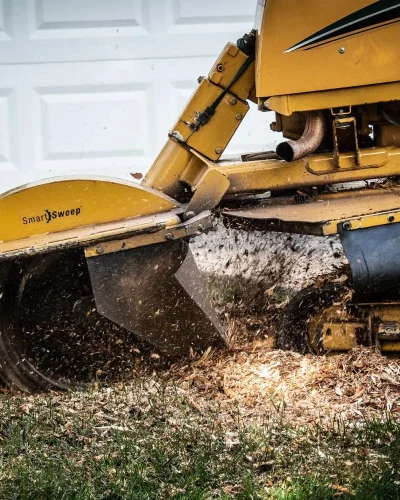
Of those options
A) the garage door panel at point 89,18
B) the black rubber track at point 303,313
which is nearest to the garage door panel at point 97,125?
the garage door panel at point 89,18

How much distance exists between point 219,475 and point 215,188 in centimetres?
152

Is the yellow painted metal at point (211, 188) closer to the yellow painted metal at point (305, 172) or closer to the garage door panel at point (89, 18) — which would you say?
the yellow painted metal at point (305, 172)

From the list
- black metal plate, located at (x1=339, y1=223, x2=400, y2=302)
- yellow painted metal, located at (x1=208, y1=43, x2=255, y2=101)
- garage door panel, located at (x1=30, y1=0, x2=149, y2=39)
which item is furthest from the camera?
garage door panel, located at (x1=30, y1=0, x2=149, y2=39)

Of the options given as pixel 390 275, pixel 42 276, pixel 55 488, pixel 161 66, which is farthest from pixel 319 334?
pixel 161 66

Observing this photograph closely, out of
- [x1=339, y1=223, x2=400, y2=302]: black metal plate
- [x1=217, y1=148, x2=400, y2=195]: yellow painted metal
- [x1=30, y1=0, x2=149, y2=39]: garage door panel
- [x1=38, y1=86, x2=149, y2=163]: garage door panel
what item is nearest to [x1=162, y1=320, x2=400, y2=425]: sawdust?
[x1=339, y1=223, x2=400, y2=302]: black metal plate

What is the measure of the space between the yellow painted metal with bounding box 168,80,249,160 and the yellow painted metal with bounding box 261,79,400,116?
0.29 meters

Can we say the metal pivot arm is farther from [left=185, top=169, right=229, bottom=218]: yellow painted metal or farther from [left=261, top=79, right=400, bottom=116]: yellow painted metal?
[left=261, top=79, right=400, bottom=116]: yellow painted metal

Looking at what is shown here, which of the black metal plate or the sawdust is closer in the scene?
the sawdust

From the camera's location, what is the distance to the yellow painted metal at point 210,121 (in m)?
4.69

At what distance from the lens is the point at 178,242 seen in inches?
172

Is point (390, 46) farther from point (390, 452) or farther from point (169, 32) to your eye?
point (169, 32)

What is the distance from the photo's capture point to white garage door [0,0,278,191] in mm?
6820

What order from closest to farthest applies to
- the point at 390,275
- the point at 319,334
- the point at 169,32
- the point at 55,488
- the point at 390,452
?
the point at 55,488 → the point at 390,452 → the point at 390,275 → the point at 319,334 → the point at 169,32

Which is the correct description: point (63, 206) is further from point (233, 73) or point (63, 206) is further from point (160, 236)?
point (233, 73)
